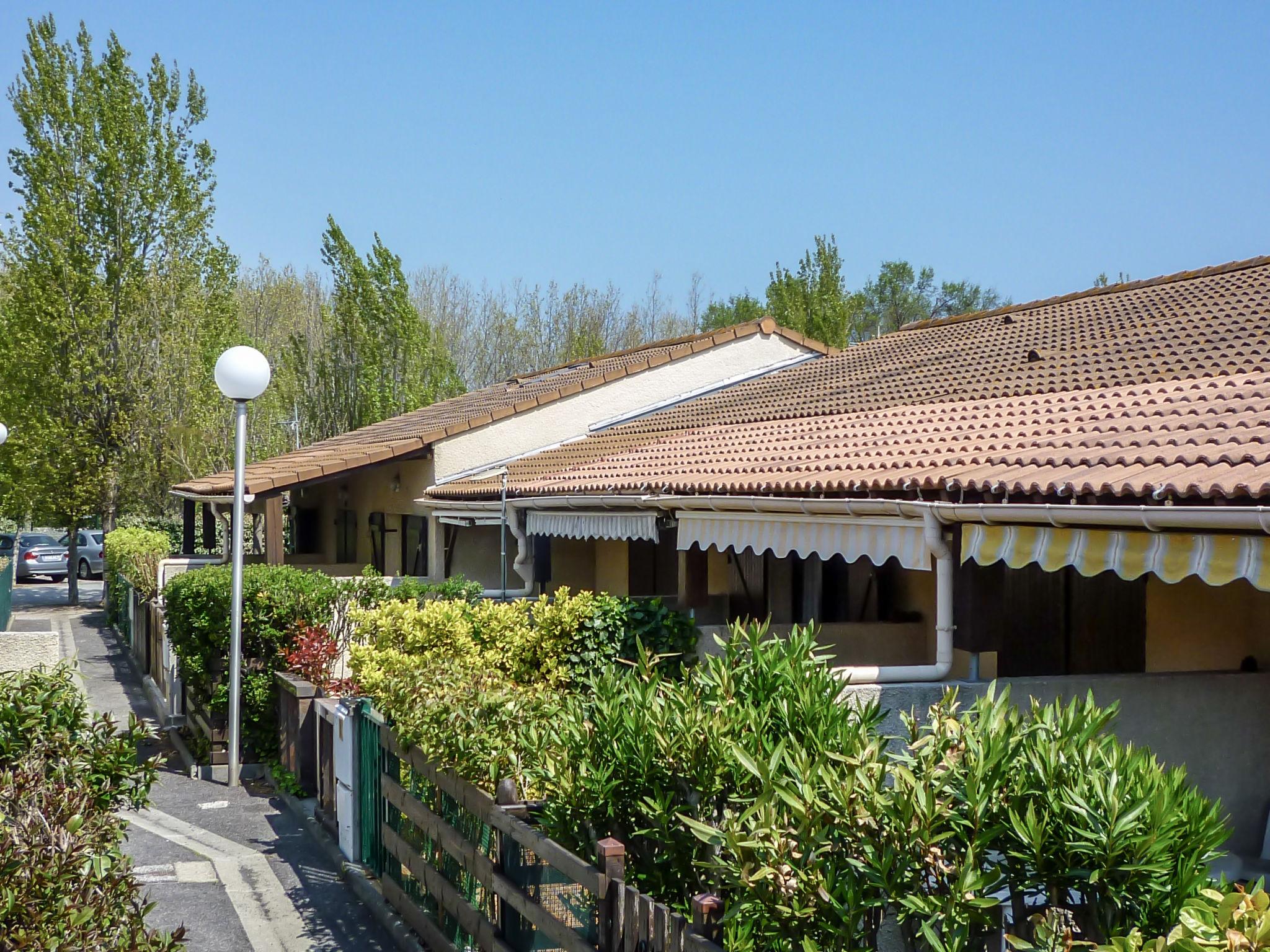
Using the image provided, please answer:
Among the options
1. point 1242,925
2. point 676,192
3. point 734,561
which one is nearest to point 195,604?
point 734,561

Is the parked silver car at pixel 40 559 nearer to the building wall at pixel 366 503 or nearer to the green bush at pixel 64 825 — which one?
the building wall at pixel 366 503

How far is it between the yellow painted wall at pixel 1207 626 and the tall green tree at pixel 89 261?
90.5 ft

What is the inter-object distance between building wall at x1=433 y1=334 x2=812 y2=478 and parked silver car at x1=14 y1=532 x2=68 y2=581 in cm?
2687

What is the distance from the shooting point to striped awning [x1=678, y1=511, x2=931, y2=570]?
8250mm

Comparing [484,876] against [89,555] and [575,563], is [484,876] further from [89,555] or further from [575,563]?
[89,555]

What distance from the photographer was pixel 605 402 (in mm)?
21516

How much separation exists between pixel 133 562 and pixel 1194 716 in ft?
63.9

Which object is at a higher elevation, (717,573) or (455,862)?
(717,573)

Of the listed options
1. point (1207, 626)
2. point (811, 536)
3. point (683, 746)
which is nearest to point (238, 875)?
point (811, 536)

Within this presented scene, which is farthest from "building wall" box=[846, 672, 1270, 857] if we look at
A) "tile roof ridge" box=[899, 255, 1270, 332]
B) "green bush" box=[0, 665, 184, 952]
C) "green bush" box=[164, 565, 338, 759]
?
"tile roof ridge" box=[899, 255, 1270, 332]

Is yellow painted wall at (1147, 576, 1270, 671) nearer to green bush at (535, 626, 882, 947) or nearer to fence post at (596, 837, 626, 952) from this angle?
green bush at (535, 626, 882, 947)

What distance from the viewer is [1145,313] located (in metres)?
15.4

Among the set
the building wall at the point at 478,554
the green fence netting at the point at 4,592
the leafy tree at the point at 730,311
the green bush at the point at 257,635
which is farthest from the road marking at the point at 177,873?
the leafy tree at the point at 730,311

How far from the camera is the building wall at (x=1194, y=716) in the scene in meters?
7.50
